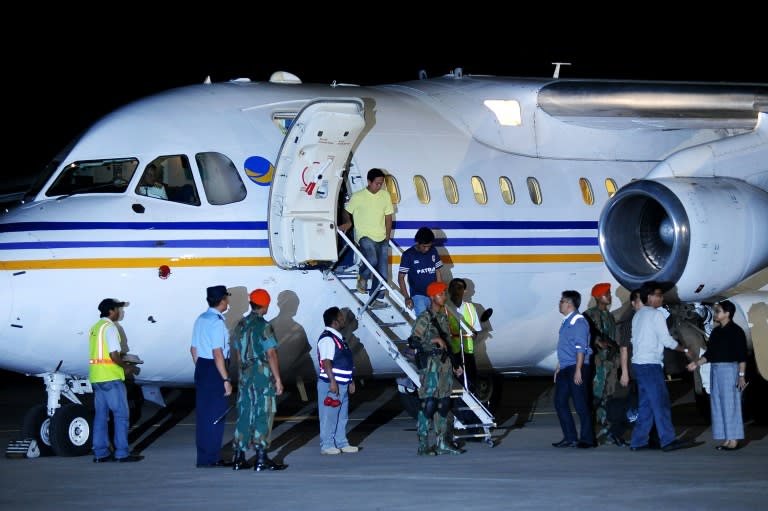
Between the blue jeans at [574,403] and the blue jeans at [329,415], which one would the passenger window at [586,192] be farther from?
the blue jeans at [329,415]

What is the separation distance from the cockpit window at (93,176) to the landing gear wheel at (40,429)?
87.1 inches

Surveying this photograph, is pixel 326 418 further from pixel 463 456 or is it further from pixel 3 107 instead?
pixel 3 107

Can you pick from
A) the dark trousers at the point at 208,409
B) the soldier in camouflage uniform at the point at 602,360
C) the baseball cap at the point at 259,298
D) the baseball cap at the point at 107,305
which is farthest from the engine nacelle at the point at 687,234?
the baseball cap at the point at 107,305

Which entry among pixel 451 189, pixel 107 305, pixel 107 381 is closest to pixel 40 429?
pixel 107 381

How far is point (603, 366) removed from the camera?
1543cm

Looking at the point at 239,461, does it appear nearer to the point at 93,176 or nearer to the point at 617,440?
the point at 93,176

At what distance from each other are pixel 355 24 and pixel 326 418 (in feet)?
126

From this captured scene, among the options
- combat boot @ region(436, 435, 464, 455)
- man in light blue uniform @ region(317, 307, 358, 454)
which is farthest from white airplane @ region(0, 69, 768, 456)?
combat boot @ region(436, 435, 464, 455)

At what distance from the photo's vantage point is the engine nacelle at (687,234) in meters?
15.5

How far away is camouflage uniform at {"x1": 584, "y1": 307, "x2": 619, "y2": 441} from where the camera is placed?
15281mm

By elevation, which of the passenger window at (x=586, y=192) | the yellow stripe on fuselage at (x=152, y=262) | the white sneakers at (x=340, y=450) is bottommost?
the white sneakers at (x=340, y=450)

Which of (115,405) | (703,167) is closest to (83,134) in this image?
(115,405)

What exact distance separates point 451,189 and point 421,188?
40 centimetres

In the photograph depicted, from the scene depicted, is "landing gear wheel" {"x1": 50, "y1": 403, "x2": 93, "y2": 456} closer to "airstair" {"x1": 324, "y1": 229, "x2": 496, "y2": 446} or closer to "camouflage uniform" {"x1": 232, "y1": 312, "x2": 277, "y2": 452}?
"camouflage uniform" {"x1": 232, "y1": 312, "x2": 277, "y2": 452}
